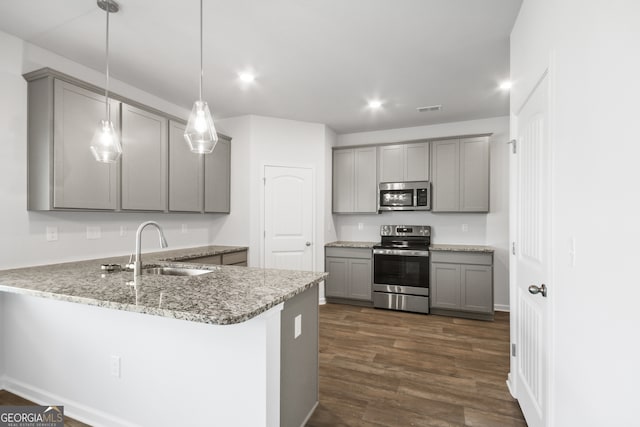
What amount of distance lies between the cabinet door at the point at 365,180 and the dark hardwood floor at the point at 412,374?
172cm

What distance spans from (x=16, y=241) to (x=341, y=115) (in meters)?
3.68

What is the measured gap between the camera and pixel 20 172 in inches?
97.7

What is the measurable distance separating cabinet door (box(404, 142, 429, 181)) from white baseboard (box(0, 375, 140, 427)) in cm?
412

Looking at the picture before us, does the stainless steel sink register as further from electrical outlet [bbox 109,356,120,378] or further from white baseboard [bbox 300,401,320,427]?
white baseboard [bbox 300,401,320,427]

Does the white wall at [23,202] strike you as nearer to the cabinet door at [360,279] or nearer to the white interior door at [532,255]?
the cabinet door at [360,279]

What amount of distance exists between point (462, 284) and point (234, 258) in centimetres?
299

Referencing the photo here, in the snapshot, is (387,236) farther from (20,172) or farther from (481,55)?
(20,172)

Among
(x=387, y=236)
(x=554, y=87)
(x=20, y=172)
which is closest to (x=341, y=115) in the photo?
(x=387, y=236)

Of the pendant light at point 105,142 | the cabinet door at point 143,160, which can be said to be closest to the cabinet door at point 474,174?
the cabinet door at point 143,160

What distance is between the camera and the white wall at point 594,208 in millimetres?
863

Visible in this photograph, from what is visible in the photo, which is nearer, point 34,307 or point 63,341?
point 63,341

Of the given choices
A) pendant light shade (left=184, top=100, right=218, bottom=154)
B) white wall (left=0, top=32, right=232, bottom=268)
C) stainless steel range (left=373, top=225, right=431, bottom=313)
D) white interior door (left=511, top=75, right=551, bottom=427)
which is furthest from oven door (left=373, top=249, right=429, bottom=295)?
white wall (left=0, top=32, right=232, bottom=268)

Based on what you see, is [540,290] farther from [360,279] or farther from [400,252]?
[360,279]

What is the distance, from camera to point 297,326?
1833 mm
